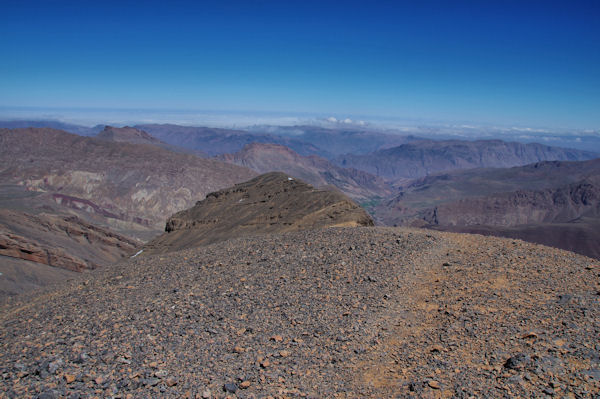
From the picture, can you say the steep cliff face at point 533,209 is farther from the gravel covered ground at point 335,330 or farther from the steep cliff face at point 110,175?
the gravel covered ground at point 335,330

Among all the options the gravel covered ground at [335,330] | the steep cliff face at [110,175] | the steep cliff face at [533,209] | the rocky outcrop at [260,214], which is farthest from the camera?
the steep cliff face at [533,209]

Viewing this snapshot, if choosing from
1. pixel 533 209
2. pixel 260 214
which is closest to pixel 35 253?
pixel 260 214

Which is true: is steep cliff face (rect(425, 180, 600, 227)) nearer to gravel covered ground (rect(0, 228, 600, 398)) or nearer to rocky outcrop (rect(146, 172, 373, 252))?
rocky outcrop (rect(146, 172, 373, 252))

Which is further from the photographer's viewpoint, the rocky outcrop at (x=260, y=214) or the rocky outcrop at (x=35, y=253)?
the rocky outcrop at (x=35, y=253)

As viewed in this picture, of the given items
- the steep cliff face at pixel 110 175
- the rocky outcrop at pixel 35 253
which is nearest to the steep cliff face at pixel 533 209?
the steep cliff face at pixel 110 175

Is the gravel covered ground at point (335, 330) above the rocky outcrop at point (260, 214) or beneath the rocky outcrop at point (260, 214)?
above

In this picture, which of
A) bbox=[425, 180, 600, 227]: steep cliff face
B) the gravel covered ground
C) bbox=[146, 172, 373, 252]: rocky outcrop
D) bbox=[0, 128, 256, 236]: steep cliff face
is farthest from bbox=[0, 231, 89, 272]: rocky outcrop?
bbox=[425, 180, 600, 227]: steep cliff face

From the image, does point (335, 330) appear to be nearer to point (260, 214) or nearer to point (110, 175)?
point (260, 214)
